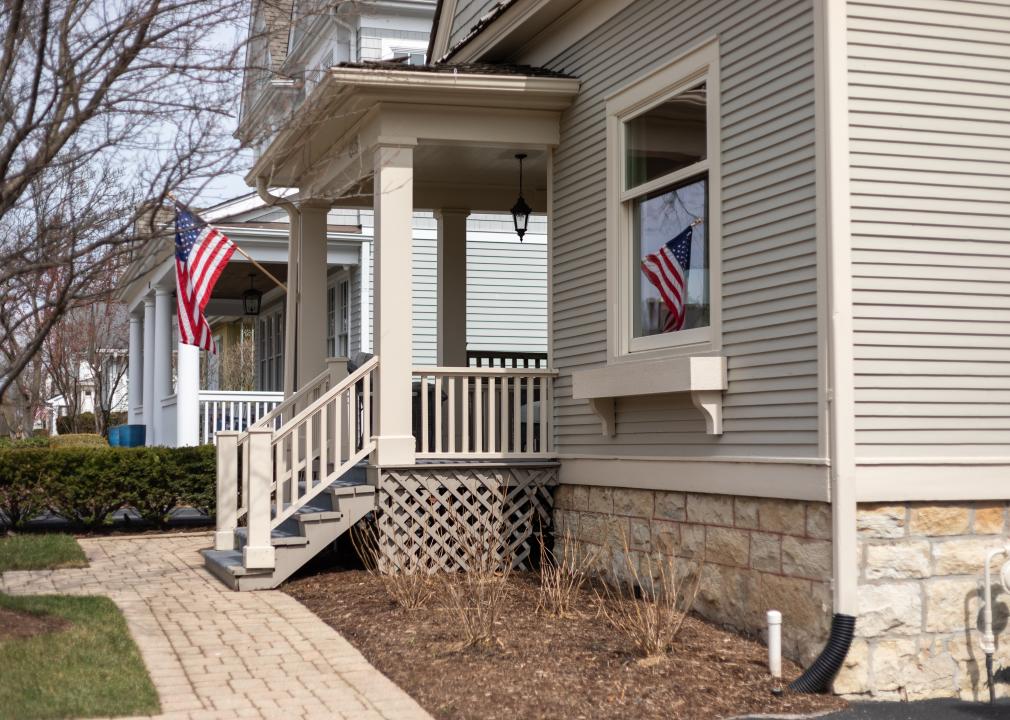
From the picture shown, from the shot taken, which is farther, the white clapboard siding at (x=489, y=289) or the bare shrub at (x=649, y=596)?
the white clapboard siding at (x=489, y=289)

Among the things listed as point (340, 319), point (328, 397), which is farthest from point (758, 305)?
point (340, 319)

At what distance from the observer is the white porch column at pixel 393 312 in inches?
357

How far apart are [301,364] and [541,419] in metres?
3.03

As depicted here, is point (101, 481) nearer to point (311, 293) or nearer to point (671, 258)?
point (311, 293)

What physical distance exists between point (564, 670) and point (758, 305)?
237 cm

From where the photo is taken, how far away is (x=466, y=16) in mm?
12359

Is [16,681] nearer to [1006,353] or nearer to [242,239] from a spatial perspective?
[1006,353]

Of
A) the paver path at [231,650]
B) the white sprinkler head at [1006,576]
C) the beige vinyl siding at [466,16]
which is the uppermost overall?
the beige vinyl siding at [466,16]

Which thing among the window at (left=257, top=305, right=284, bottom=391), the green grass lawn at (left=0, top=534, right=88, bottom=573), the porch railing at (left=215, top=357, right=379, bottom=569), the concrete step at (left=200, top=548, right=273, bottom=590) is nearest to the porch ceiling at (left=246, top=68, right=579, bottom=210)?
the porch railing at (left=215, top=357, right=379, bottom=569)

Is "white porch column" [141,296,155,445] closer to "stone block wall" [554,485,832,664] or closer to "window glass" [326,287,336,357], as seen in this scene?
"window glass" [326,287,336,357]

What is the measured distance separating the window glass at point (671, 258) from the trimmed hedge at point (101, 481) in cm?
737

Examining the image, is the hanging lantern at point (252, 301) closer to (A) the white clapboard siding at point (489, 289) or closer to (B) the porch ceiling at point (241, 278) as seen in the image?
(B) the porch ceiling at point (241, 278)

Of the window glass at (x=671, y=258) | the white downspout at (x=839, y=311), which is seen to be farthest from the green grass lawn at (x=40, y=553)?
the white downspout at (x=839, y=311)

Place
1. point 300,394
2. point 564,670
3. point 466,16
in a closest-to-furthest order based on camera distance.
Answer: point 564,670
point 300,394
point 466,16
